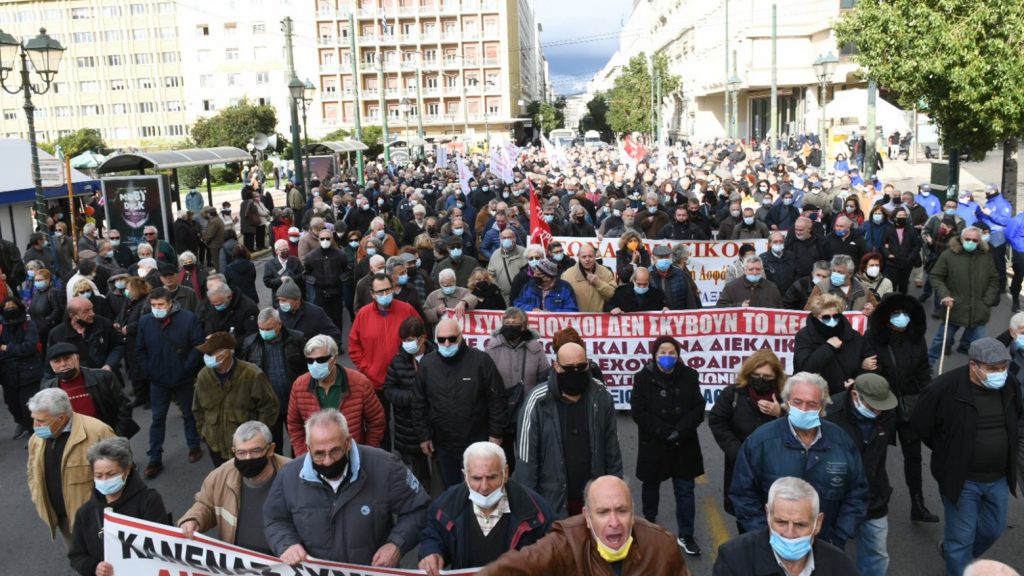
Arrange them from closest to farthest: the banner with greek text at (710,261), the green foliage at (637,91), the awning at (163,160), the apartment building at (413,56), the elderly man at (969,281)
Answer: the elderly man at (969,281)
the banner with greek text at (710,261)
the awning at (163,160)
the green foliage at (637,91)
the apartment building at (413,56)

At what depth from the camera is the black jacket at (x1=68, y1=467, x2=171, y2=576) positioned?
473 centimetres

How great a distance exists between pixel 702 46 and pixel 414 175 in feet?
148

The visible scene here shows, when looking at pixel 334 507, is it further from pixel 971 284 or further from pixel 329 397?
pixel 971 284

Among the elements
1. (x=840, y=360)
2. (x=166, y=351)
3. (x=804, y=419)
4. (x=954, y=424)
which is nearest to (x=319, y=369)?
(x=166, y=351)

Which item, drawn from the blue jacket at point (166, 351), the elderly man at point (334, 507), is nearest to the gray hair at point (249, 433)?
the elderly man at point (334, 507)

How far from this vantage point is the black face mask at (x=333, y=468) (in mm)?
4445

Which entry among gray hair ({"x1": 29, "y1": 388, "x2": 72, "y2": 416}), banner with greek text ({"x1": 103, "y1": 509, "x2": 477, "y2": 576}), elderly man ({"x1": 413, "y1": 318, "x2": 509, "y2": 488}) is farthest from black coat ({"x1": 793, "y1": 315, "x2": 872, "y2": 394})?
gray hair ({"x1": 29, "y1": 388, "x2": 72, "y2": 416})

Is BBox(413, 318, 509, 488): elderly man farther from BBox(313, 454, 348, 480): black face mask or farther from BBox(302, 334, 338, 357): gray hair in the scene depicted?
BBox(313, 454, 348, 480): black face mask

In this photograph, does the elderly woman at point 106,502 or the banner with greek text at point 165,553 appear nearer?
the banner with greek text at point 165,553

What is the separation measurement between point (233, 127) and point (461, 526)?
69.0 metres

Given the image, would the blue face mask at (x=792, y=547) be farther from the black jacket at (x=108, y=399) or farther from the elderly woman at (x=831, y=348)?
the black jacket at (x=108, y=399)

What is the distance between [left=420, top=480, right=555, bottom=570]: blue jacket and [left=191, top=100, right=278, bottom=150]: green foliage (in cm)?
6717

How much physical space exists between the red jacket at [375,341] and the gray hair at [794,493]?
421cm

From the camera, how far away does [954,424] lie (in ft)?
18.0
